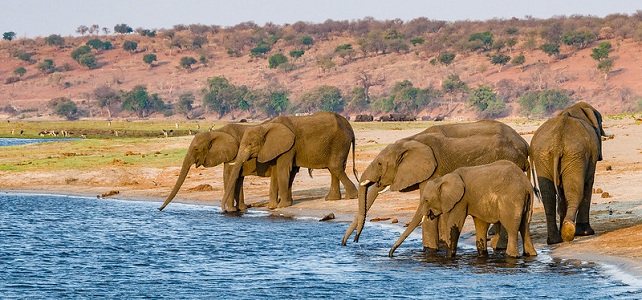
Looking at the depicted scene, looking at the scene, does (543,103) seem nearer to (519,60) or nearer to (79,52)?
(519,60)

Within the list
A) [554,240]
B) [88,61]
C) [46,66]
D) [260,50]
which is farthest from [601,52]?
[554,240]

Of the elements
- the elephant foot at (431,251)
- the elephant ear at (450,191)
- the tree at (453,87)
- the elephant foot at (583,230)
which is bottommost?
the tree at (453,87)

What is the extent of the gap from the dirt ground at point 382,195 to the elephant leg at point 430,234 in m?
1.87

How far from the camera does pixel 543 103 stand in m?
127

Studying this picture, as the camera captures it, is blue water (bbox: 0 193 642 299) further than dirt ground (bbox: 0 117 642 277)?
No

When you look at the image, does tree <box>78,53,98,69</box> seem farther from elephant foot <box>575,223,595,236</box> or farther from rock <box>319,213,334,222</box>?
elephant foot <box>575,223,595,236</box>

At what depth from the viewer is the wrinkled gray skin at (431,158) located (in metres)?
20.1

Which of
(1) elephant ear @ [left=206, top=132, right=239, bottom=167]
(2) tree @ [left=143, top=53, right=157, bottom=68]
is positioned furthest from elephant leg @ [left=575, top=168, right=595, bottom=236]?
(2) tree @ [left=143, top=53, right=157, bottom=68]

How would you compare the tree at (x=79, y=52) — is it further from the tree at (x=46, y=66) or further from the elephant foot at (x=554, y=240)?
the elephant foot at (x=554, y=240)

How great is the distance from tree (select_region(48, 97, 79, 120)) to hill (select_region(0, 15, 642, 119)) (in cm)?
436

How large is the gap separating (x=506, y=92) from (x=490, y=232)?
123m

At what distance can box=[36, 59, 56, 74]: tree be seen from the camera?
18825cm

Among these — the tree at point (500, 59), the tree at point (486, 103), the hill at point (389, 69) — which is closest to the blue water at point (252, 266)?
the tree at point (486, 103)

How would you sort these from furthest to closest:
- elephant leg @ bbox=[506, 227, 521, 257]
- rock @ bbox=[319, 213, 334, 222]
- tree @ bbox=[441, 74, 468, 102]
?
tree @ bbox=[441, 74, 468, 102] → rock @ bbox=[319, 213, 334, 222] → elephant leg @ bbox=[506, 227, 521, 257]
